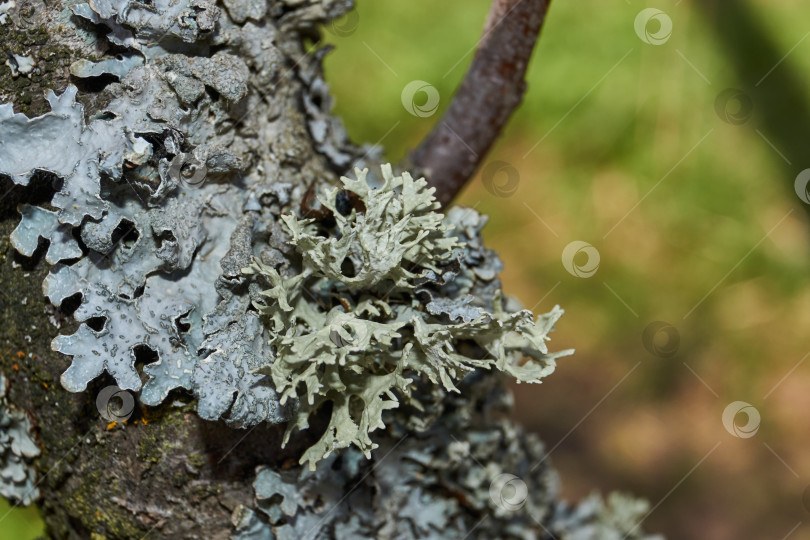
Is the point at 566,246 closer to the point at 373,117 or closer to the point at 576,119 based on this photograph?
the point at 576,119

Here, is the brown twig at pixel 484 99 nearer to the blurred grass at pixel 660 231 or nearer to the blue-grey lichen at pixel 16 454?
the blue-grey lichen at pixel 16 454

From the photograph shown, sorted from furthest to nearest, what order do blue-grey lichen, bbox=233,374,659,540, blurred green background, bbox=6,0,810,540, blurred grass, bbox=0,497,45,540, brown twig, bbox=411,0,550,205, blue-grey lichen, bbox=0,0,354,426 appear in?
blurred green background, bbox=6,0,810,540
blurred grass, bbox=0,497,45,540
brown twig, bbox=411,0,550,205
blue-grey lichen, bbox=233,374,659,540
blue-grey lichen, bbox=0,0,354,426

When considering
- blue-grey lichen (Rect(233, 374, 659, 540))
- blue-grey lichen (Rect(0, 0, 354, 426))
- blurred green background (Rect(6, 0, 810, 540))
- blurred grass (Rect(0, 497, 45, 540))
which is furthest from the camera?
blurred green background (Rect(6, 0, 810, 540))

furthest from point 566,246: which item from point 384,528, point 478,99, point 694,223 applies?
point 384,528

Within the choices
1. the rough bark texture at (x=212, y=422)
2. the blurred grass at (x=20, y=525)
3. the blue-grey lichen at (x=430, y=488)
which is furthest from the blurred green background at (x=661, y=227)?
the blurred grass at (x=20, y=525)

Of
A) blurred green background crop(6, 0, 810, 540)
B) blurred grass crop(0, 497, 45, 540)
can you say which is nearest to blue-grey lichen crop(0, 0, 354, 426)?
blurred grass crop(0, 497, 45, 540)

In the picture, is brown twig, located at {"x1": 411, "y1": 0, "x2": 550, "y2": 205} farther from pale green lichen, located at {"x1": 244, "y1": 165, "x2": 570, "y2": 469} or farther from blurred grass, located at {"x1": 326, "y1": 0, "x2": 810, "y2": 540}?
blurred grass, located at {"x1": 326, "y1": 0, "x2": 810, "y2": 540}
